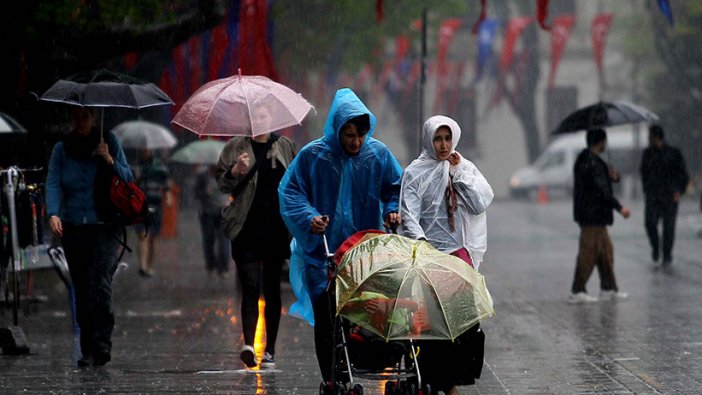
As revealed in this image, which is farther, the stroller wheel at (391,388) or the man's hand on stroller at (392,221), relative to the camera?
the man's hand on stroller at (392,221)

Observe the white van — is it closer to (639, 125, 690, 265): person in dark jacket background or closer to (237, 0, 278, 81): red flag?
(237, 0, 278, 81): red flag

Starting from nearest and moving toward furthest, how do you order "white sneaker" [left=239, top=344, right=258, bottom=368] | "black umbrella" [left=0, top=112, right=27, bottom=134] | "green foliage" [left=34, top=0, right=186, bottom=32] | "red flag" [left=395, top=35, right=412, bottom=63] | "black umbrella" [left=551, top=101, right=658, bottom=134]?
"white sneaker" [left=239, top=344, right=258, bottom=368]
"black umbrella" [left=0, top=112, right=27, bottom=134]
"black umbrella" [left=551, top=101, right=658, bottom=134]
"green foliage" [left=34, top=0, right=186, bottom=32]
"red flag" [left=395, top=35, right=412, bottom=63]

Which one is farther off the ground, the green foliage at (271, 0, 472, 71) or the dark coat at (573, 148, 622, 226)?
the green foliage at (271, 0, 472, 71)

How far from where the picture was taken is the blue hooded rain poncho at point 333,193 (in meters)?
8.02

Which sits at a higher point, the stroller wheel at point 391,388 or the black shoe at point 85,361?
the stroller wheel at point 391,388

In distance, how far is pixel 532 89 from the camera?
187ft

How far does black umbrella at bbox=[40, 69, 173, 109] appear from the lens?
32.5ft

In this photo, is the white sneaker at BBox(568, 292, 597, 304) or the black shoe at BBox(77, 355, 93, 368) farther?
the white sneaker at BBox(568, 292, 597, 304)

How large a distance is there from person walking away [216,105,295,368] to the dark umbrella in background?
0.79m

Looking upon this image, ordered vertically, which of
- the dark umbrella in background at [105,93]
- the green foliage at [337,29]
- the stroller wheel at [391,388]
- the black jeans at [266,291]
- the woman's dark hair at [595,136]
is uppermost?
the green foliage at [337,29]

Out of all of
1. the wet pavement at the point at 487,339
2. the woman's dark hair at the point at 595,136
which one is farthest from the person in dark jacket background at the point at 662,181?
the woman's dark hair at the point at 595,136

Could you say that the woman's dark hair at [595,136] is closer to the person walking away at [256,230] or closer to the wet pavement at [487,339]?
the wet pavement at [487,339]

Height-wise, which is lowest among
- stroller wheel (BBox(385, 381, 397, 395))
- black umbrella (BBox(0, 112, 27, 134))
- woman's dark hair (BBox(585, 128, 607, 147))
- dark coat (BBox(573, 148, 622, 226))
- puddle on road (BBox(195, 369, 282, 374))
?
puddle on road (BBox(195, 369, 282, 374))

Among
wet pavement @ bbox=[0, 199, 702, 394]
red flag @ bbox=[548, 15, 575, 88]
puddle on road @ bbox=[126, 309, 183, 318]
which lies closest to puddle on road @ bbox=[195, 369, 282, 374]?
wet pavement @ bbox=[0, 199, 702, 394]
